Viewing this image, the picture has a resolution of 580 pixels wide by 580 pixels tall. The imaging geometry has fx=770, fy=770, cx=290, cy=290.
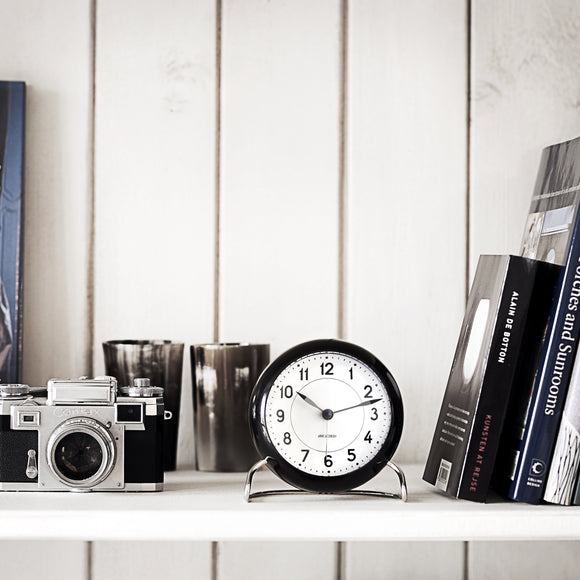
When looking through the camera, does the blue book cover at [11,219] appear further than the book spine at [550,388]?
Yes

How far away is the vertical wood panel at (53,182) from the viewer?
0.98 m

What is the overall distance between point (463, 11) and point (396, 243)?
1.04ft

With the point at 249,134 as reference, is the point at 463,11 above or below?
above

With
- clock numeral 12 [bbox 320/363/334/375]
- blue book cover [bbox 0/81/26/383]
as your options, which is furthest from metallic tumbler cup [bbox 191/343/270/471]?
blue book cover [bbox 0/81/26/383]

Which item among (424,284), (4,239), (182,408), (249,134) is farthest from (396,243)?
(4,239)

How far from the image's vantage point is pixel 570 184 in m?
0.83

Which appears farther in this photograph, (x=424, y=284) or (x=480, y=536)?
(x=424, y=284)

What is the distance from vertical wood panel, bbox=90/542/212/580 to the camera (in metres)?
0.96

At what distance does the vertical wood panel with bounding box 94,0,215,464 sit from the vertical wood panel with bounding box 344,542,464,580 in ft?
0.90

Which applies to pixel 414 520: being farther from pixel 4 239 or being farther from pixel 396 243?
pixel 4 239

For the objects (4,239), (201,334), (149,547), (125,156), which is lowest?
(149,547)

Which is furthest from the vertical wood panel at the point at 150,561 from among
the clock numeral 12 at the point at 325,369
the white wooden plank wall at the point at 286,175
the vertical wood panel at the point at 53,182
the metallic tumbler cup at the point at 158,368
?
the clock numeral 12 at the point at 325,369

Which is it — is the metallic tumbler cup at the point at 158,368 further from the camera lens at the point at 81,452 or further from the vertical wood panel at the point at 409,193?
the vertical wood panel at the point at 409,193

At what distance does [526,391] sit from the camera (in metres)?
0.76
